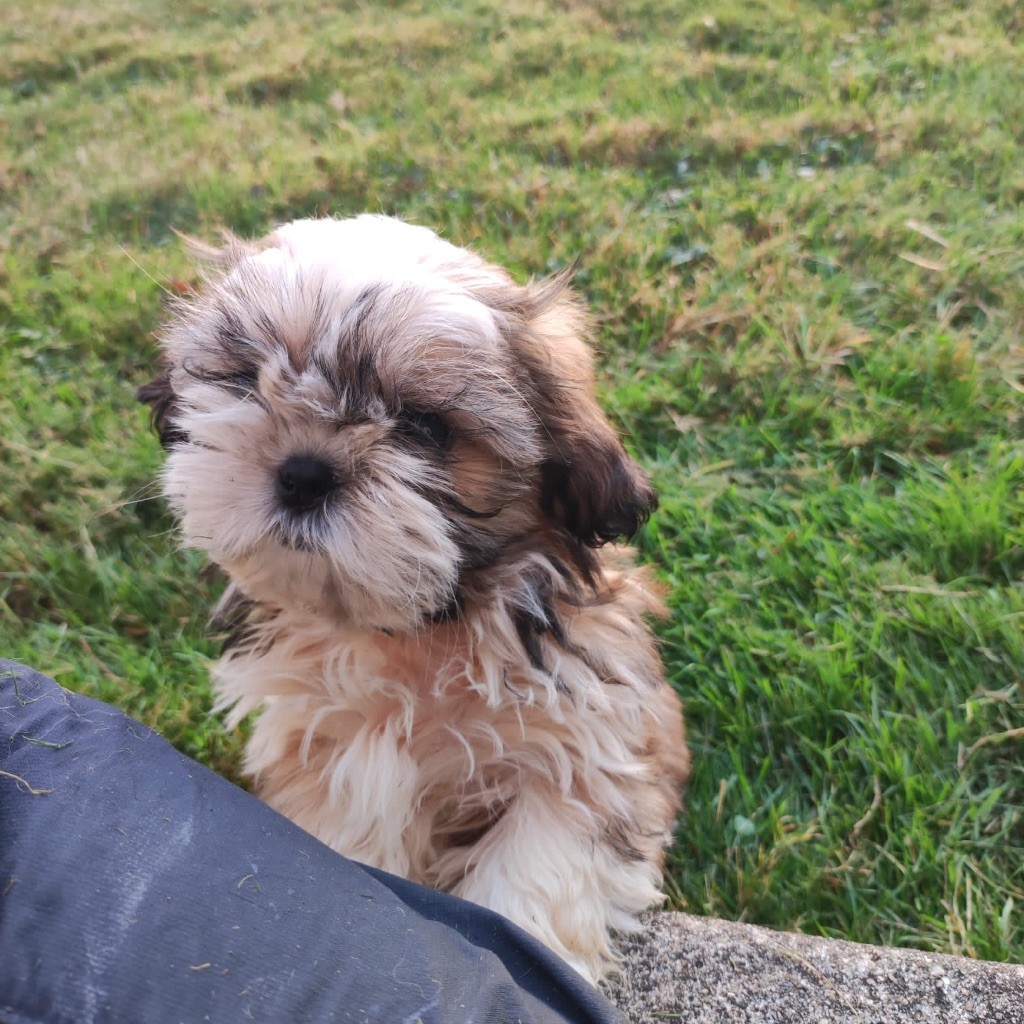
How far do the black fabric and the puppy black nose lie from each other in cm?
50

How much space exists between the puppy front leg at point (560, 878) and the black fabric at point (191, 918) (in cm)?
24

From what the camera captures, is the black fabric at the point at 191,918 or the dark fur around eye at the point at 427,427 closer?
the black fabric at the point at 191,918

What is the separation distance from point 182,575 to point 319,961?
1882 millimetres

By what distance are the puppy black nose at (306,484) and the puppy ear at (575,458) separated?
0.50m

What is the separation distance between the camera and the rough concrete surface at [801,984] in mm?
1488

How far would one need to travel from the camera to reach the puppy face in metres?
1.66

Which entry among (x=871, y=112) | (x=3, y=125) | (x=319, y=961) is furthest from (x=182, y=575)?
(x=3, y=125)

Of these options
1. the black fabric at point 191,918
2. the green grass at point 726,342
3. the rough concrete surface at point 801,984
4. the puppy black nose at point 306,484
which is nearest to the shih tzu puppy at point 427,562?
the puppy black nose at point 306,484

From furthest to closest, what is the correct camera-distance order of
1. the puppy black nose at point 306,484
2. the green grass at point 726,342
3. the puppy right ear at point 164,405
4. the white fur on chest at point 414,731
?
the green grass at point 726,342, the puppy right ear at point 164,405, the white fur on chest at point 414,731, the puppy black nose at point 306,484

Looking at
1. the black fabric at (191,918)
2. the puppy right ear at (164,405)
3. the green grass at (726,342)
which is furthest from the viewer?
the green grass at (726,342)

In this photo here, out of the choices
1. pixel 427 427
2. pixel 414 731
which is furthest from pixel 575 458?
pixel 414 731

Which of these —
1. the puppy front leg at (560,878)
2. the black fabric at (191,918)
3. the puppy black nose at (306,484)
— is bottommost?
the puppy front leg at (560,878)

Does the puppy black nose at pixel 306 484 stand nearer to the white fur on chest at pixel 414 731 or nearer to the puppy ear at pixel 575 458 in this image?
the white fur on chest at pixel 414 731

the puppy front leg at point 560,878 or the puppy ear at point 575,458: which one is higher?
the puppy ear at point 575,458
